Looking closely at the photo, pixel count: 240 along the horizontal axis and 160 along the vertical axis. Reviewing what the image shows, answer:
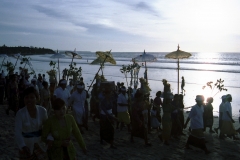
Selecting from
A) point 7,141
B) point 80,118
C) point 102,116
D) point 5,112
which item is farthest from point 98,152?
point 5,112

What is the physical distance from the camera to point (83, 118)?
331 inches

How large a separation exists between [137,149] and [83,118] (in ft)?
6.37

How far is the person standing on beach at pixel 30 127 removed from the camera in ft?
12.2

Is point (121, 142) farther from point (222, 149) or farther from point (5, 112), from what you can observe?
point (5, 112)

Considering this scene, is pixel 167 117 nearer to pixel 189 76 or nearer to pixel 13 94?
pixel 13 94

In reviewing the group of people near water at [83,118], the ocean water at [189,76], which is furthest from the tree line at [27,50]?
the group of people near water at [83,118]

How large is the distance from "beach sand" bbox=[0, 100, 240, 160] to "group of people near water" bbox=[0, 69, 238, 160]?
0.19 meters

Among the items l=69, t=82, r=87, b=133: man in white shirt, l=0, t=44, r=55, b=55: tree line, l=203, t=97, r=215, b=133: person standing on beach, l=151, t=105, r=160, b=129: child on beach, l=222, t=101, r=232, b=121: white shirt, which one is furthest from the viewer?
l=0, t=44, r=55, b=55: tree line

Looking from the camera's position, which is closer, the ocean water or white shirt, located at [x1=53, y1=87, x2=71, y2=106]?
white shirt, located at [x1=53, y1=87, x2=71, y2=106]

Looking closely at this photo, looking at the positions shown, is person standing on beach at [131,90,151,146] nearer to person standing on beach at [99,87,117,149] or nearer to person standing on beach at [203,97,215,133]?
person standing on beach at [99,87,117,149]

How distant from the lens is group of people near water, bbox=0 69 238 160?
3822 mm

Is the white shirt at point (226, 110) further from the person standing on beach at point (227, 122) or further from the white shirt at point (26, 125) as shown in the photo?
the white shirt at point (26, 125)

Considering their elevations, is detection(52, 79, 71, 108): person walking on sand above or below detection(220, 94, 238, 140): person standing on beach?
above

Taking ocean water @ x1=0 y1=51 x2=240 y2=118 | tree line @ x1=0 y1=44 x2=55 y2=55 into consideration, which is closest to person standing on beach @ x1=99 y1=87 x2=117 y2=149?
ocean water @ x1=0 y1=51 x2=240 y2=118
